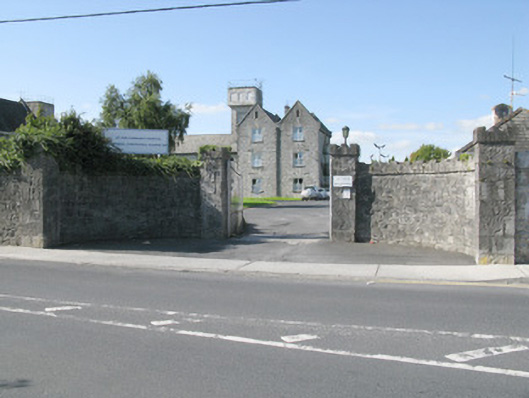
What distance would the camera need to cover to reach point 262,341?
6.21 m

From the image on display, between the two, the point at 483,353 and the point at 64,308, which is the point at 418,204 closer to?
the point at 483,353

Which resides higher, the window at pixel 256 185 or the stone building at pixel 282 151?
the stone building at pixel 282 151

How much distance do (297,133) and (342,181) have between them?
152ft

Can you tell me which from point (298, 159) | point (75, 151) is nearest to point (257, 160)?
point (298, 159)

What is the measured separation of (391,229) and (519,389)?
10.9 m

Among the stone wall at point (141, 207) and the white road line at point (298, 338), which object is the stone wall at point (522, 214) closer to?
the white road line at point (298, 338)

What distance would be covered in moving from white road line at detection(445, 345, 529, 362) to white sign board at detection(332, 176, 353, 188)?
983cm

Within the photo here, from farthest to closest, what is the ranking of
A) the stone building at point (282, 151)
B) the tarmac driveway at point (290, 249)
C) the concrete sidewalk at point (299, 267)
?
1. the stone building at point (282, 151)
2. the tarmac driveway at point (290, 249)
3. the concrete sidewalk at point (299, 267)

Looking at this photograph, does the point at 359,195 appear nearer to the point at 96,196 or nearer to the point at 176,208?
the point at 176,208

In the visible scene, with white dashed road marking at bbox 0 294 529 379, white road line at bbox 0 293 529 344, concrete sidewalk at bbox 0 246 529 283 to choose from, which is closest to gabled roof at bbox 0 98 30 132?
concrete sidewalk at bbox 0 246 529 283

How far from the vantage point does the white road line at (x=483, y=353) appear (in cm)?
553

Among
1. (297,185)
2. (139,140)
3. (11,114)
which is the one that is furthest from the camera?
(297,185)

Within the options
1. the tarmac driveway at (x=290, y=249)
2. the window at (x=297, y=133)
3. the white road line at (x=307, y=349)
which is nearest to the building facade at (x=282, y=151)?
the window at (x=297, y=133)

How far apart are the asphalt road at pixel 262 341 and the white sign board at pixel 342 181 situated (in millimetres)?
5839
